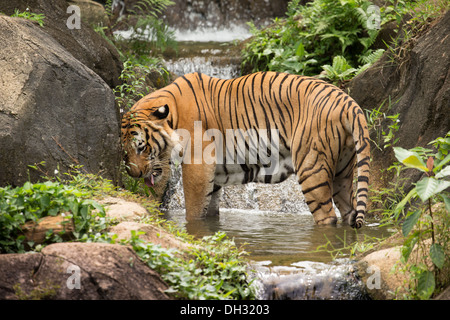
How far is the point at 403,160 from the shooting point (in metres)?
4.09

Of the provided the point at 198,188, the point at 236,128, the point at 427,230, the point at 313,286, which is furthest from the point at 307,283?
the point at 236,128

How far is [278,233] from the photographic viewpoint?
621 cm

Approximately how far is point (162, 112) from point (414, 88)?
3225 mm

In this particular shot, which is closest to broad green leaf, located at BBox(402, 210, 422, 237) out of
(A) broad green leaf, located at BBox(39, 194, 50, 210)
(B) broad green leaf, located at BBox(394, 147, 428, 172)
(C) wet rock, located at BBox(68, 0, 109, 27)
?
(B) broad green leaf, located at BBox(394, 147, 428, 172)

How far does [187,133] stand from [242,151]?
68 cm

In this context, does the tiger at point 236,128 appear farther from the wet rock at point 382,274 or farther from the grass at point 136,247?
the grass at point 136,247

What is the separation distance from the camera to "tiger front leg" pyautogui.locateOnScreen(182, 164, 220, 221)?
6812mm

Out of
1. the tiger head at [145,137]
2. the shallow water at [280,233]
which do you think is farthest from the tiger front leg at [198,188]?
the tiger head at [145,137]

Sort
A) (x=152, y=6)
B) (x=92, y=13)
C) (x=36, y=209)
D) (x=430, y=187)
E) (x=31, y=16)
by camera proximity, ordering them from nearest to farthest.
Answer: (x=430, y=187), (x=36, y=209), (x=31, y=16), (x=92, y=13), (x=152, y=6)

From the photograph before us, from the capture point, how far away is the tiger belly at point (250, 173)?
6.71m

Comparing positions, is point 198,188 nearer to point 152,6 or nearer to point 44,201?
point 44,201

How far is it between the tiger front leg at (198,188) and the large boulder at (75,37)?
83.2 inches

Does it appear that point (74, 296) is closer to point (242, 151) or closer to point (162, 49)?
point (242, 151)

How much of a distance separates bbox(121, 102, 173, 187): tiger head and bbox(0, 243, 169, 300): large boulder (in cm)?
293
